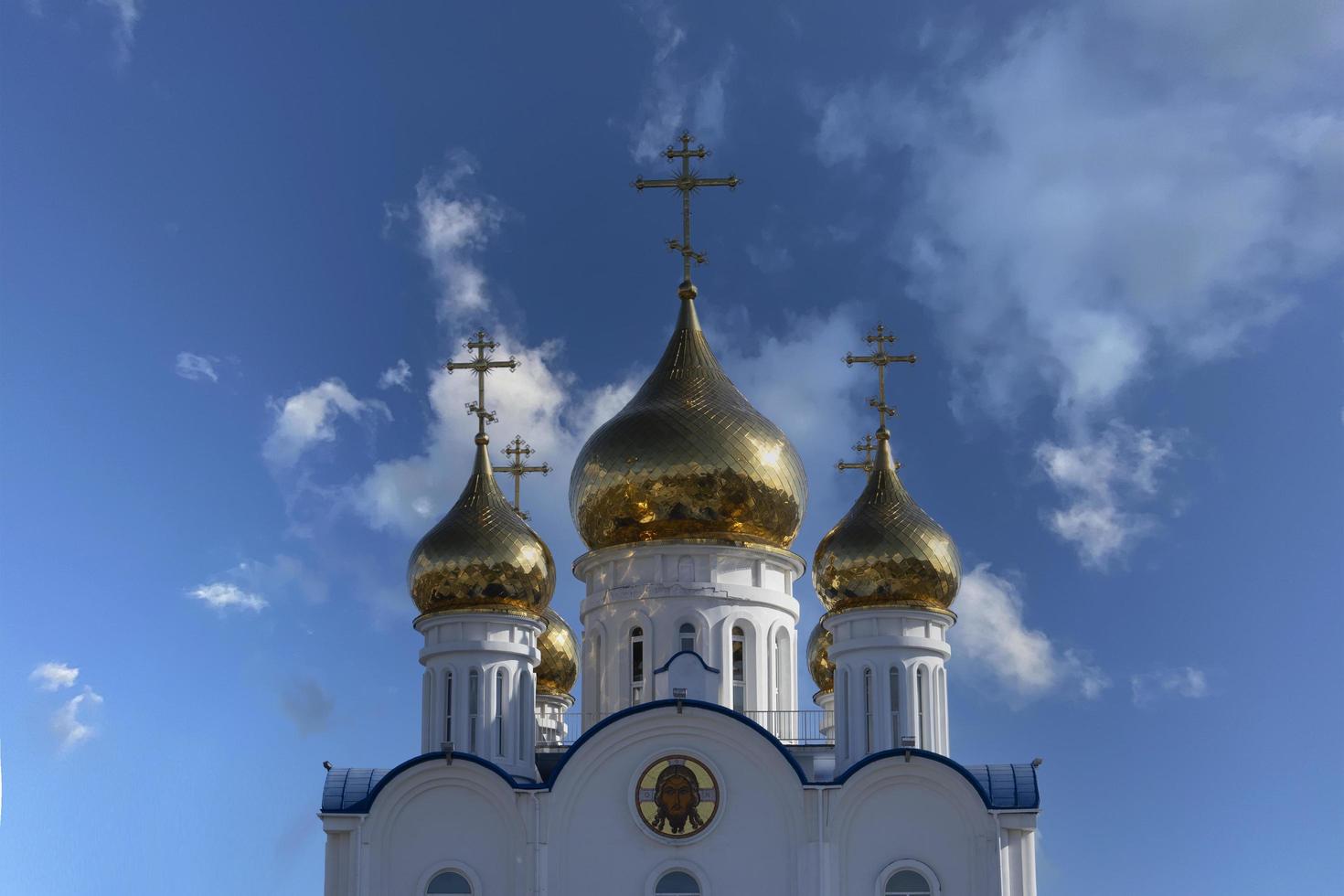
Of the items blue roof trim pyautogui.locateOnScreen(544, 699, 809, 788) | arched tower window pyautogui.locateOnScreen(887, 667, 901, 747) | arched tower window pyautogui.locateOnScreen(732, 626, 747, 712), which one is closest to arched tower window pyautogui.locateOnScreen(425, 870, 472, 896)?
blue roof trim pyautogui.locateOnScreen(544, 699, 809, 788)

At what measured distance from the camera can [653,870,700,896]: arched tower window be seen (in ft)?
76.7

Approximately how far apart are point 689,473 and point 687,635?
77.8 inches

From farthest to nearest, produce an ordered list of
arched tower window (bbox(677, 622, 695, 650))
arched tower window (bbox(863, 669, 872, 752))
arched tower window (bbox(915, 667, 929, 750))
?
arched tower window (bbox(677, 622, 695, 650)) → arched tower window (bbox(915, 667, 929, 750)) → arched tower window (bbox(863, 669, 872, 752))

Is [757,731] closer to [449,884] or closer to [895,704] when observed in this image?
[895,704]

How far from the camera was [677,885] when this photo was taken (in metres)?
23.4

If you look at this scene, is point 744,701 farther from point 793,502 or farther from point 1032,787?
point 1032,787

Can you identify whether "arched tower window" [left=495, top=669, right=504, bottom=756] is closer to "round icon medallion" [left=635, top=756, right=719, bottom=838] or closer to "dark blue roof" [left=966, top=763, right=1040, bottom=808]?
"round icon medallion" [left=635, top=756, right=719, bottom=838]

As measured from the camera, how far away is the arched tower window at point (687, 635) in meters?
26.2

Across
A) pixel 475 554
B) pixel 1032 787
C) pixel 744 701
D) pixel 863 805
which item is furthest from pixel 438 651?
pixel 1032 787

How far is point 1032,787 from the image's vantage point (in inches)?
914

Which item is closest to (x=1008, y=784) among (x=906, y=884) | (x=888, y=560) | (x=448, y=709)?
(x=906, y=884)

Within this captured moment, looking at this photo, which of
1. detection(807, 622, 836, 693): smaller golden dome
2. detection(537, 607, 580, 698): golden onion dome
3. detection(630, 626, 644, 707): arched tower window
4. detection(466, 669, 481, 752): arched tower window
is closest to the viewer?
detection(466, 669, 481, 752): arched tower window

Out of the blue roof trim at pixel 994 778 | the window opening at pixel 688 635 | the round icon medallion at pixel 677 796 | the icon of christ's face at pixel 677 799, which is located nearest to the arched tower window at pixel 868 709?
the blue roof trim at pixel 994 778

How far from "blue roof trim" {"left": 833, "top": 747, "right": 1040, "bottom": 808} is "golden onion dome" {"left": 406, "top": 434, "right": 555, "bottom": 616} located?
477cm
